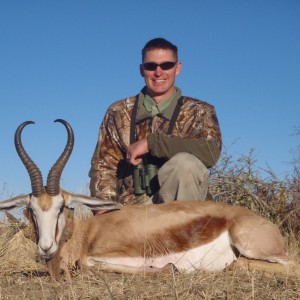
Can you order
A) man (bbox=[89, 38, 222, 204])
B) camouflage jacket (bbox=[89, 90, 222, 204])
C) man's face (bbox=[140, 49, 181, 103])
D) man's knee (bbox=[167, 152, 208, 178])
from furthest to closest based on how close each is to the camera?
man's face (bbox=[140, 49, 181, 103])
camouflage jacket (bbox=[89, 90, 222, 204])
man (bbox=[89, 38, 222, 204])
man's knee (bbox=[167, 152, 208, 178])

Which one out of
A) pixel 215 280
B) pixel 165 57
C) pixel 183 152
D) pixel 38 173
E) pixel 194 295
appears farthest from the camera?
pixel 165 57

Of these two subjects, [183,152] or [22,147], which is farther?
[183,152]

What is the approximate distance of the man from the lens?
5828mm

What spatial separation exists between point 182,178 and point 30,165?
1622 mm

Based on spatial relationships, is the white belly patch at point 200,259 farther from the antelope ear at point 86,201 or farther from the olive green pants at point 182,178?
the olive green pants at point 182,178

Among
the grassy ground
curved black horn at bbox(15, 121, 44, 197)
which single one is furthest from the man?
the grassy ground

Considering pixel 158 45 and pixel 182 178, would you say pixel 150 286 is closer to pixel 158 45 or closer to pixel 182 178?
pixel 182 178

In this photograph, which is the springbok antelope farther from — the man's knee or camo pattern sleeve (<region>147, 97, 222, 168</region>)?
camo pattern sleeve (<region>147, 97, 222, 168</region>)

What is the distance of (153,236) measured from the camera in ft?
16.7

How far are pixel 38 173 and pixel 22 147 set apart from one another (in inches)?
11.8

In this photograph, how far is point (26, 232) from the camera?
6.15m

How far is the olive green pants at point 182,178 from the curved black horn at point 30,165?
1.44 m

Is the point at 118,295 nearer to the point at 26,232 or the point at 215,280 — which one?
the point at 215,280

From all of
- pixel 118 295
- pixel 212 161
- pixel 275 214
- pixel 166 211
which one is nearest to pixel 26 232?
pixel 166 211
